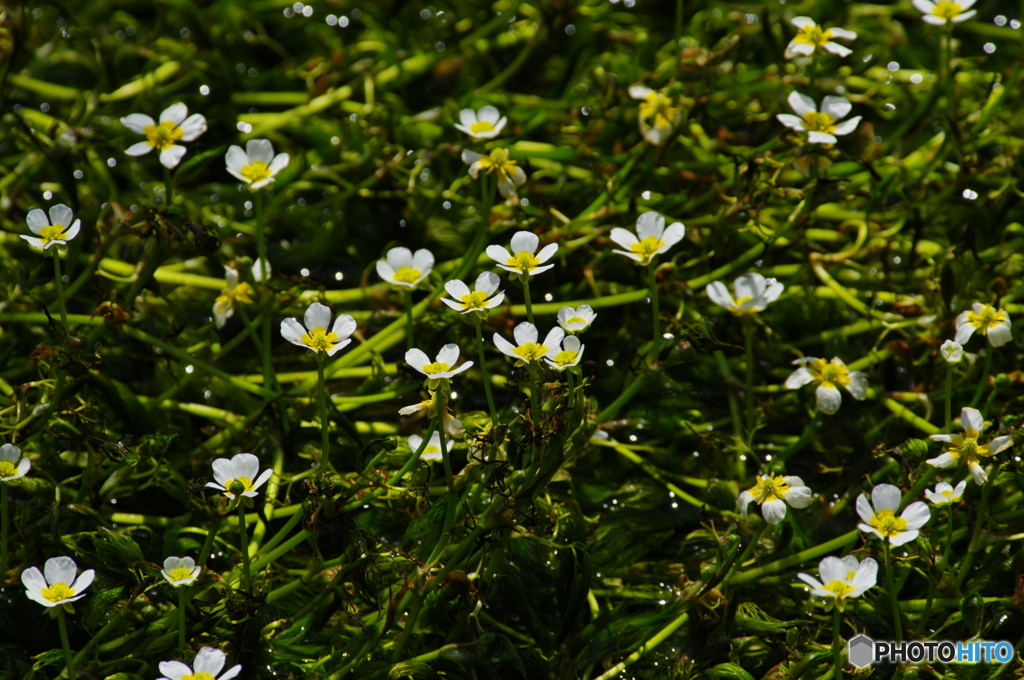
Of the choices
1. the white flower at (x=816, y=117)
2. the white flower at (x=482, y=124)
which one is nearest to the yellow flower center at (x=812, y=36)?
the white flower at (x=816, y=117)

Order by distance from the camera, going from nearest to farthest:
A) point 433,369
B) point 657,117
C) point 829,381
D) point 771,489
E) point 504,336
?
1. point 433,369
2. point 771,489
3. point 829,381
4. point 504,336
5. point 657,117

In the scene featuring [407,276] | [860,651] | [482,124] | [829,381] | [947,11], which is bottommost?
[860,651]

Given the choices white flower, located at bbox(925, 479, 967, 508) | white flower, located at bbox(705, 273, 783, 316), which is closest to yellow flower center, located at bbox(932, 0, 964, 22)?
white flower, located at bbox(705, 273, 783, 316)

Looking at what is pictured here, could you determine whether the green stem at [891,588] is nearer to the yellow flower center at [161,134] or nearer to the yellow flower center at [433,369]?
the yellow flower center at [433,369]


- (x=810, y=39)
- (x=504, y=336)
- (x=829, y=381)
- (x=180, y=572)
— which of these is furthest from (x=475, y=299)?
(x=810, y=39)

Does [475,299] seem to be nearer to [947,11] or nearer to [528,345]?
[528,345]

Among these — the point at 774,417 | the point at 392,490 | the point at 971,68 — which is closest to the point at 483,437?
the point at 392,490
